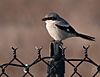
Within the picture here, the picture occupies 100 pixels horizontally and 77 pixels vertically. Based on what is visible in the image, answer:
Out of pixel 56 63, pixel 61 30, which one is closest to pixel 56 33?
pixel 61 30

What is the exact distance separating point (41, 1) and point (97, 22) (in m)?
1.87

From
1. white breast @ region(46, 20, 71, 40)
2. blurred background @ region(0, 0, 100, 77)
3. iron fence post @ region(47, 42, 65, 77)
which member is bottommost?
blurred background @ region(0, 0, 100, 77)

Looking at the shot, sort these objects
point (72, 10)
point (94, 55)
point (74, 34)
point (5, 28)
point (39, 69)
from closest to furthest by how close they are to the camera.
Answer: point (74, 34) < point (39, 69) < point (94, 55) < point (5, 28) < point (72, 10)

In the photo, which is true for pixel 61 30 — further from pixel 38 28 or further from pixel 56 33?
pixel 38 28

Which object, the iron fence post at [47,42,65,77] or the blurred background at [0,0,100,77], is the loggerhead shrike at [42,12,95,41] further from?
the iron fence post at [47,42,65,77]

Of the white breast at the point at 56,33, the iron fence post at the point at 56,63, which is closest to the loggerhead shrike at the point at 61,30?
the white breast at the point at 56,33

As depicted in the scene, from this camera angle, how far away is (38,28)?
9047 millimetres

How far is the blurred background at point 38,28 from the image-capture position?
290 inches

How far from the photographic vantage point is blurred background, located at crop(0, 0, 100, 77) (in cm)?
737

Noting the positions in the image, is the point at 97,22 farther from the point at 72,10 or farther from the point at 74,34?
the point at 74,34

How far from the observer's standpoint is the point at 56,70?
3.34m

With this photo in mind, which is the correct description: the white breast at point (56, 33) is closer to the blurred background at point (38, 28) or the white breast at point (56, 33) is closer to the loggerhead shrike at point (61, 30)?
the loggerhead shrike at point (61, 30)

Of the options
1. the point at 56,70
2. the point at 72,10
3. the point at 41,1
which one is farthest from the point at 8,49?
the point at 56,70

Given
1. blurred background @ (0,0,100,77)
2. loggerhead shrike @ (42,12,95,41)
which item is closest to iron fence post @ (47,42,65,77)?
loggerhead shrike @ (42,12,95,41)
